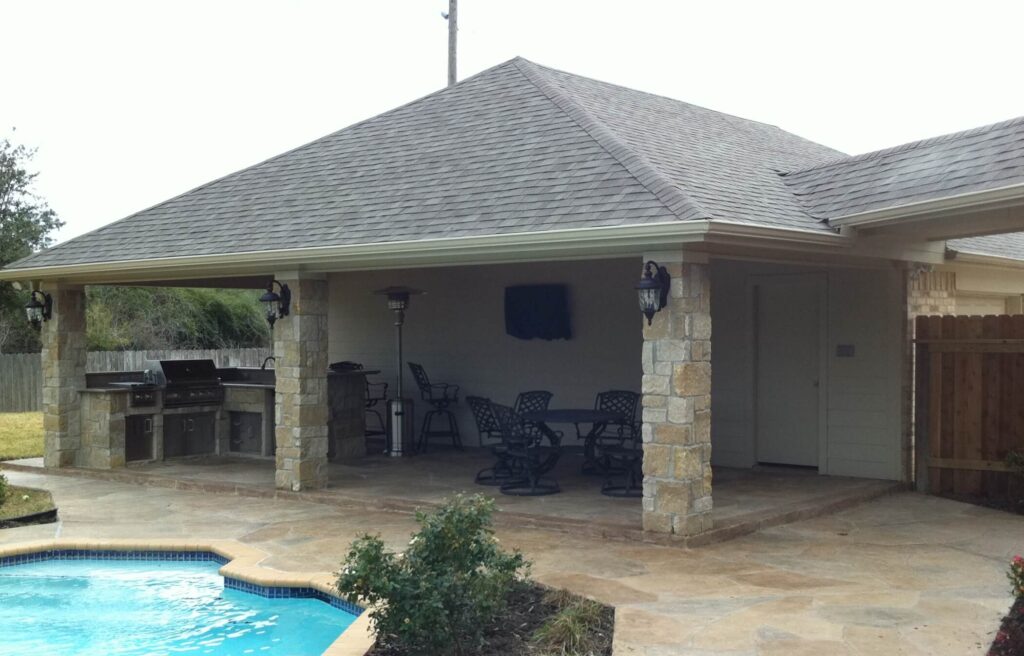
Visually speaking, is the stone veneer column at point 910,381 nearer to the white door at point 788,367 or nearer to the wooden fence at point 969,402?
the wooden fence at point 969,402

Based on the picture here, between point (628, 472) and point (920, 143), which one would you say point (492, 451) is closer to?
point (628, 472)

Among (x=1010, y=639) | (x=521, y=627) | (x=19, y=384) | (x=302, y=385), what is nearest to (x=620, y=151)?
(x=302, y=385)

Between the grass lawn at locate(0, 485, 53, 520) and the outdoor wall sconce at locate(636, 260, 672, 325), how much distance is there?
5522mm

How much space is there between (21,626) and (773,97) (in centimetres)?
2418

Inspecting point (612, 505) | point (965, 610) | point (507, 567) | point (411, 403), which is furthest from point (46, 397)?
point (965, 610)

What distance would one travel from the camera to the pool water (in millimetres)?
6051

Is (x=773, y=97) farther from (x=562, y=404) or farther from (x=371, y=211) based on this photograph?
(x=371, y=211)

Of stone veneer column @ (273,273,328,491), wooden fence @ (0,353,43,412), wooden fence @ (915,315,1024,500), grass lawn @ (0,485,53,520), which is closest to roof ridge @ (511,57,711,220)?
stone veneer column @ (273,273,328,491)

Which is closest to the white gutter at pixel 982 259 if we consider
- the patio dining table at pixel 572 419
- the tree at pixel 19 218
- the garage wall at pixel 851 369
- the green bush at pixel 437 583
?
the garage wall at pixel 851 369

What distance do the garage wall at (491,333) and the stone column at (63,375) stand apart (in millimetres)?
3734

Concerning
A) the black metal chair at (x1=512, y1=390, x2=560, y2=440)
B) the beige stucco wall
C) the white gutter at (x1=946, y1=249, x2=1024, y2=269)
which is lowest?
the black metal chair at (x1=512, y1=390, x2=560, y2=440)

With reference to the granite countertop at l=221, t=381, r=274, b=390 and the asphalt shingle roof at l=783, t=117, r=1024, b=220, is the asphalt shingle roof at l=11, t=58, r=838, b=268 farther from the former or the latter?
the granite countertop at l=221, t=381, r=274, b=390

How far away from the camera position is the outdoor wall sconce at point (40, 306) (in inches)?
472

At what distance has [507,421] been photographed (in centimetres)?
956
